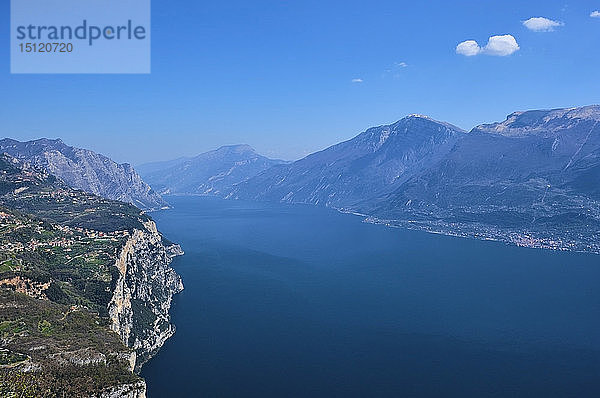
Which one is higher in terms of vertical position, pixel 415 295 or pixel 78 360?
pixel 78 360

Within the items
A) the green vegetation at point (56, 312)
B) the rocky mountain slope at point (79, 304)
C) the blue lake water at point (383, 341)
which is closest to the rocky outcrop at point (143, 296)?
the rocky mountain slope at point (79, 304)

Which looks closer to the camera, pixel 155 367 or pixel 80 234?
pixel 155 367

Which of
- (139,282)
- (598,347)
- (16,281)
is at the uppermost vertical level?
(16,281)

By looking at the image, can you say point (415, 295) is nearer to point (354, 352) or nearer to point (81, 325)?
point (354, 352)

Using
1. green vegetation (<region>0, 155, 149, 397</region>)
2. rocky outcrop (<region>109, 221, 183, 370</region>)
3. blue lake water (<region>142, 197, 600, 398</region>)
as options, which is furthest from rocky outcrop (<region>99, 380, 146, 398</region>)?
rocky outcrop (<region>109, 221, 183, 370</region>)

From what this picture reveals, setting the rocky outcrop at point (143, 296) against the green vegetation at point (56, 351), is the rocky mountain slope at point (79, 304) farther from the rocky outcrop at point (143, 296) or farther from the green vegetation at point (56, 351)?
the rocky outcrop at point (143, 296)

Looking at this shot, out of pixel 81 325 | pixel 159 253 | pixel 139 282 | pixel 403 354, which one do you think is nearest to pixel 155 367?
pixel 81 325

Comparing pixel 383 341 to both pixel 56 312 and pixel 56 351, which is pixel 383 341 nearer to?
pixel 56 312
